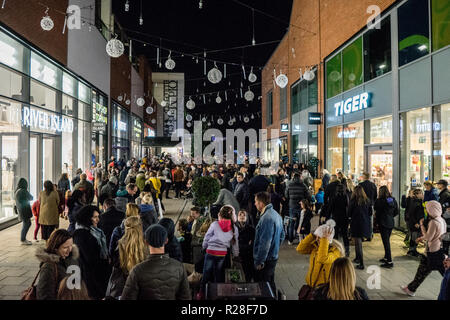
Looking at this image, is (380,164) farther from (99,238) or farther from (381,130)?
(99,238)

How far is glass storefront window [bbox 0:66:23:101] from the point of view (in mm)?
9875

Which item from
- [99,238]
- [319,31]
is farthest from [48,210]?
[319,31]

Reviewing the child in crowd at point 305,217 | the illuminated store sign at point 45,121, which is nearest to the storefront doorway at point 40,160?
the illuminated store sign at point 45,121

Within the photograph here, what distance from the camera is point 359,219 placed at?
6.67 meters

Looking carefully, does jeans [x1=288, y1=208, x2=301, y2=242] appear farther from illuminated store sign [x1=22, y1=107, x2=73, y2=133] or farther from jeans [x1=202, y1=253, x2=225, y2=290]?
illuminated store sign [x1=22, y1=107, x2=73, y2=133]

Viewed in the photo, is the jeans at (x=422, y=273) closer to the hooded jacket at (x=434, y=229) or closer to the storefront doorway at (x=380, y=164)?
the hooded jacket at (x=434, y=229)

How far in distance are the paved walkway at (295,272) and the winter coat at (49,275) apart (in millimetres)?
3076

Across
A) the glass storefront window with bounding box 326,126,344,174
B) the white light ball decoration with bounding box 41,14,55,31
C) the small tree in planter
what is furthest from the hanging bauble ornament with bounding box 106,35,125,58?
the glass storefront window with bounding box 326,126,344,174

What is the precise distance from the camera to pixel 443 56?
834cm

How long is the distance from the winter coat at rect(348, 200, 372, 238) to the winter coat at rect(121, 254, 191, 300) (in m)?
4.90

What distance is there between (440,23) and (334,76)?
306 inches
